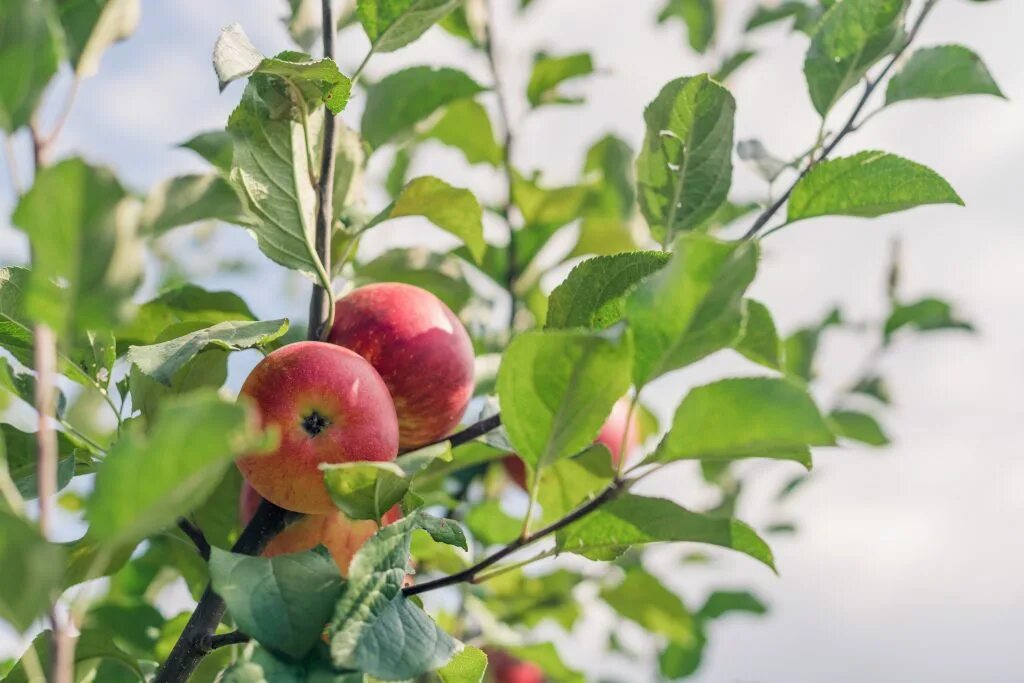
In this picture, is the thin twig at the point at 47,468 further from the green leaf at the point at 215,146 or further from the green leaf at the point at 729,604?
the green leaf at the point at 729,604

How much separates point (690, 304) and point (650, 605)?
116 cm

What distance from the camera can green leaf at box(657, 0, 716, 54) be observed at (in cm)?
217

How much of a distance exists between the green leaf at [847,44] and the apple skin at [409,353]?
0.47m

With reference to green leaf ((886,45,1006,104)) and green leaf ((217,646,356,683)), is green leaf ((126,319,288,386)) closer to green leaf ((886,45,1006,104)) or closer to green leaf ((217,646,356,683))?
green leaf ((217,646,356,683))

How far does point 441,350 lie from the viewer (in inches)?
40.0

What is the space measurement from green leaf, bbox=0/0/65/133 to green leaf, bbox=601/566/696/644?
1.29m

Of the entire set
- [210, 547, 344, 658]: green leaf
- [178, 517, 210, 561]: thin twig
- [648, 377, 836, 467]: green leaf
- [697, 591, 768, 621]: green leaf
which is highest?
[648, 377, 836, 467]: green leaf

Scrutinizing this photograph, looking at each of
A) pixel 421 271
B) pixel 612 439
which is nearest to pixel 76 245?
→ pixel 421 271

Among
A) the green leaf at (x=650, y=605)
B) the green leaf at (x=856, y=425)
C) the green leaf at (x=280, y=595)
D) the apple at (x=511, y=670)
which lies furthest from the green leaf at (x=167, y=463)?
the apple at (x=511, y=670)

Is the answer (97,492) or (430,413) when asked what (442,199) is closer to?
(430,413)

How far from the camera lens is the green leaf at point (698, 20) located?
2166mm

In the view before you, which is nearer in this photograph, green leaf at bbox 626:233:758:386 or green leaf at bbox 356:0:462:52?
green leaf at bbox 626:233:758:386

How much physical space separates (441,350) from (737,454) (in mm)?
399

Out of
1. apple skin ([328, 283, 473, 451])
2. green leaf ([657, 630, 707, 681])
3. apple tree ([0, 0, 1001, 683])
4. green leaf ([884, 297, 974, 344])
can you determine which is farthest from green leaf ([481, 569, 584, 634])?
green leaf ([884, 297, 974, 344])
